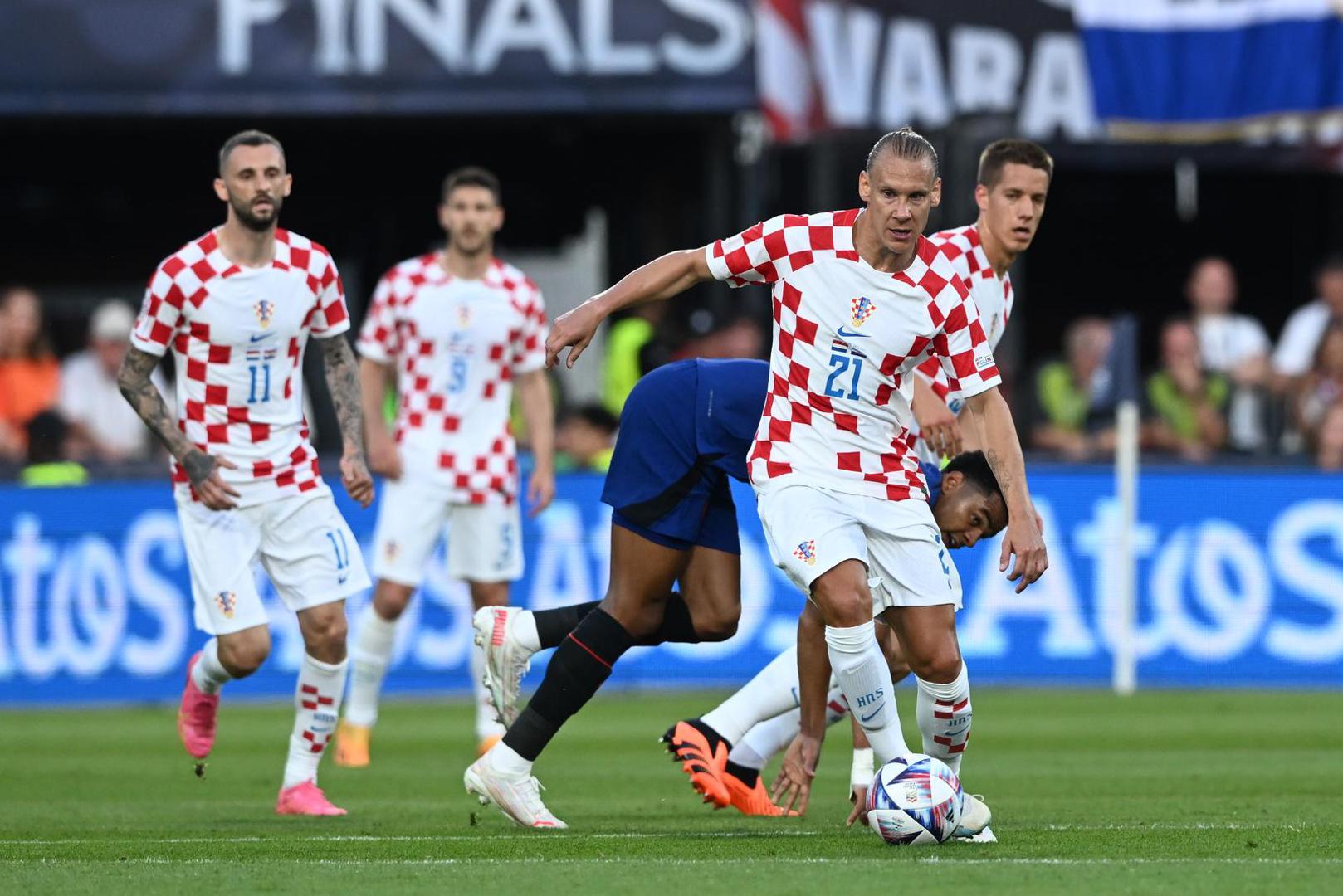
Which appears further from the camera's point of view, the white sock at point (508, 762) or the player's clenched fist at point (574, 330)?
the white sock at point (508, 762)

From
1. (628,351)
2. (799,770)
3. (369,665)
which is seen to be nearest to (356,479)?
(799,770)

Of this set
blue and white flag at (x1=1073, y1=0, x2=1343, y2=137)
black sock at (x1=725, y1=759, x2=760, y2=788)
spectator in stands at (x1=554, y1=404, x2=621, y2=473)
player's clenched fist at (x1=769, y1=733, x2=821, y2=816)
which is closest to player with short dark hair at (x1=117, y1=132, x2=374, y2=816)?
black sock at (x1=725, y1=759, x2=760, y2=788)

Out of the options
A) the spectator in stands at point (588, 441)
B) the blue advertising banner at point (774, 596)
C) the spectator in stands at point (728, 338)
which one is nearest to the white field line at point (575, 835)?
the spectator in stands at point (728, 338)

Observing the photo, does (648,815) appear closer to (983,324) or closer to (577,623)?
(577,623)

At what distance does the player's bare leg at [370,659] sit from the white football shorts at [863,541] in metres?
4.23

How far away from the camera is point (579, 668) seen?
25.7 ft

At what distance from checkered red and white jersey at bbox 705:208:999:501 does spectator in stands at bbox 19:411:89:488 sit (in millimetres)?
7509

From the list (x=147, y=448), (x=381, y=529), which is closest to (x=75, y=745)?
(x=381, y=529)

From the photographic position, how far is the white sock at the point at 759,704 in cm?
830

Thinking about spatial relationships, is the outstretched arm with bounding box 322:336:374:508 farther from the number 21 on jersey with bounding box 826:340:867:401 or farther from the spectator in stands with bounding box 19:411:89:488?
the spectator in stands with bounding box 19:411:89:488

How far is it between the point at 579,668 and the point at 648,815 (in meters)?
0.80

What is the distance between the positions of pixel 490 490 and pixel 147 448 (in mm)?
5285

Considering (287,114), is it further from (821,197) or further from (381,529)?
(381,529)

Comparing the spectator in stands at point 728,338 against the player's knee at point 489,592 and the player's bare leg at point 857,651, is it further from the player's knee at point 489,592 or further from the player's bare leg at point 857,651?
the player's bare leg at point 857,651
